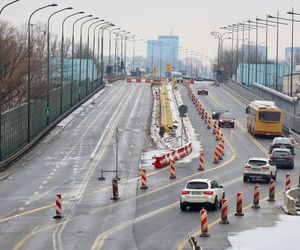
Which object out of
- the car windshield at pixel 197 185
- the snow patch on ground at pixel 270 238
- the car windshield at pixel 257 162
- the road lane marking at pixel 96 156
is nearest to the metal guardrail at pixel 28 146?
the road lane marking at pixel 96 156

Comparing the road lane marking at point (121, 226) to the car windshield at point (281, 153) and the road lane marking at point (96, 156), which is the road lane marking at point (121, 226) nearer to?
the road lane marking at point (96, 156)

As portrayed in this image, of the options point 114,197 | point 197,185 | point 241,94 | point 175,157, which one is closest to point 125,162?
point 175,157

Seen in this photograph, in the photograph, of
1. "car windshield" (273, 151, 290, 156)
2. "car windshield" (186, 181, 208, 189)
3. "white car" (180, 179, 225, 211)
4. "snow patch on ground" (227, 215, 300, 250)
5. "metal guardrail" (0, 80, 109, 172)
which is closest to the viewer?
"snow patch on ground" (227, 215, 300, 250)

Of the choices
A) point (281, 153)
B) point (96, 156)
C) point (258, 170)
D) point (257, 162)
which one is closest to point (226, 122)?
point (96, 156)

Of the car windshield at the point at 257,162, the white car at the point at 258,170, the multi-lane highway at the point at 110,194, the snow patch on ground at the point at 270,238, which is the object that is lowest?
the multi-lane highway at the point at 110,194

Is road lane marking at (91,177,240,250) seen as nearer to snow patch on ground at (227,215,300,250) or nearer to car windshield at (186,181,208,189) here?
car windshield at (186,181,208,189)

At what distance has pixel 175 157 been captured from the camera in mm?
58125

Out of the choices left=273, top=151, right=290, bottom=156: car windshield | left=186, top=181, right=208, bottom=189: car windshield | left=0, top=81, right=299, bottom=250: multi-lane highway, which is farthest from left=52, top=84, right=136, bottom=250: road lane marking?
left=273, top=151, right=290, bottom=156: car windshield

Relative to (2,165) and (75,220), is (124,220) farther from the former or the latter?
(2,165)

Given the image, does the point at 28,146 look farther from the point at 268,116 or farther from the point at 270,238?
the point at 270,238

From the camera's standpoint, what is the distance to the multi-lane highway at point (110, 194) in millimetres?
30734

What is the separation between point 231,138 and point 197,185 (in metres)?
38.0

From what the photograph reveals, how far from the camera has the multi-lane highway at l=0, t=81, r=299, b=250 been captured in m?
30.7

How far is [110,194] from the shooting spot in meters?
43.2
